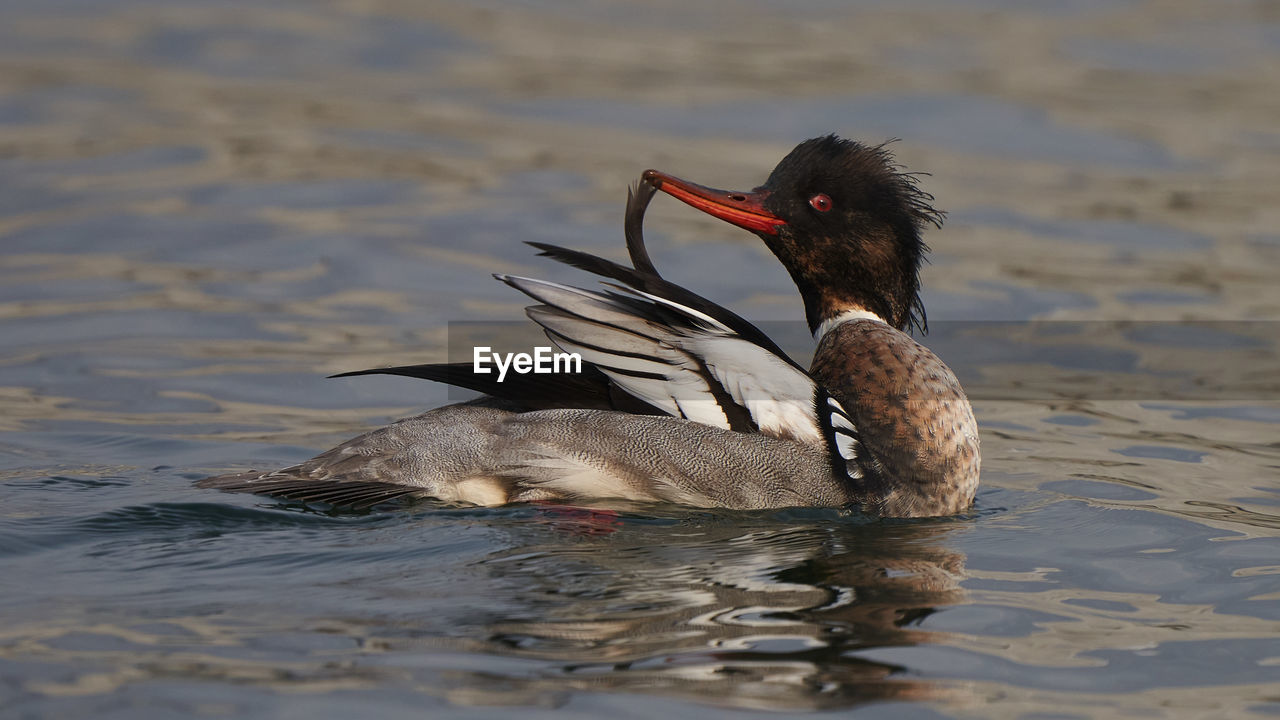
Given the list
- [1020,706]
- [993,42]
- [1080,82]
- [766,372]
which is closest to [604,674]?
[1020,706]

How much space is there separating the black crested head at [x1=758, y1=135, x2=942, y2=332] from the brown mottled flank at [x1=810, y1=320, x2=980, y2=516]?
385 millimetres

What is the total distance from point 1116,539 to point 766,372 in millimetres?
1577

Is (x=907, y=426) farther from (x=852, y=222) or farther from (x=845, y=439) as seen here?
(x=852, y=222)

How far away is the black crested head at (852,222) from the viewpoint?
6.64 meters

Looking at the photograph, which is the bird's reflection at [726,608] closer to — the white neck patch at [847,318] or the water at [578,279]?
the water at [578,279]

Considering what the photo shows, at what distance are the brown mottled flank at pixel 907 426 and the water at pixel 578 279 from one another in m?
0.18

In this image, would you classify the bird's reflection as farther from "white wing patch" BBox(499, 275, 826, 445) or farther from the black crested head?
the black crested head

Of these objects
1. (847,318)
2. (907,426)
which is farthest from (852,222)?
(907,426)

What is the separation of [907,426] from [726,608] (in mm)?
1538

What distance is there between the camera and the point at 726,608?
4996mm

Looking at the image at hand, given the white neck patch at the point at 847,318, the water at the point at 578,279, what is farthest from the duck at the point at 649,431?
the white neck patch at the point at 847,318

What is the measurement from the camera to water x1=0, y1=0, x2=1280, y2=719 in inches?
181

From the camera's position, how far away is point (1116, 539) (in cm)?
621

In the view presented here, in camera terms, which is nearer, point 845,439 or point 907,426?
point 845,439
